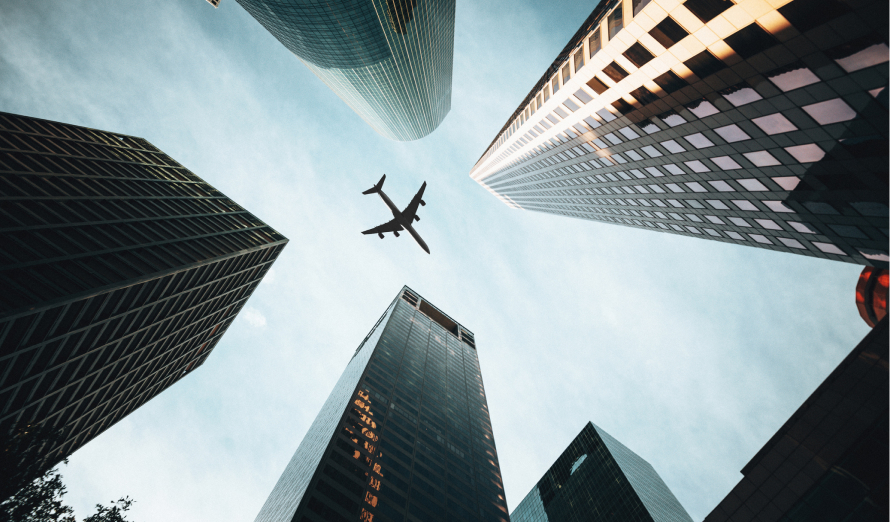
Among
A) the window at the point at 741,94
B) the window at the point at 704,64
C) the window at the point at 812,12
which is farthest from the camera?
the window at the point at 704,64

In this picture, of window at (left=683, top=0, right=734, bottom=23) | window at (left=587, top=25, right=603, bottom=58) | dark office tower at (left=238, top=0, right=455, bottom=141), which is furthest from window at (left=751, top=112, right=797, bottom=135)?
dark office tower at (left=238, top=0, right=455, bottom=141)

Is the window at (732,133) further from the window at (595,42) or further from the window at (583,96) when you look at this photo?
the window at (583,96)

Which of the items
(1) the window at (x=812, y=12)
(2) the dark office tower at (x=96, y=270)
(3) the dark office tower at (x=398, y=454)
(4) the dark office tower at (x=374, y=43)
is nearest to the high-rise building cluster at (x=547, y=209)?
(1) the window at (x=812, y=12)

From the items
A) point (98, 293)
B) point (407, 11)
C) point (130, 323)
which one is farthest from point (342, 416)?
point (407, 11)

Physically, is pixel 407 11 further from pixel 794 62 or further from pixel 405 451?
pixel 405 451

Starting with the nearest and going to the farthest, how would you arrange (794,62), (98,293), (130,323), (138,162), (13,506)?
(794,62)
(13,506)
(98,293)
(130,323)
(138,162)

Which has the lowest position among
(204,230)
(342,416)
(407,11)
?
(342,416)
